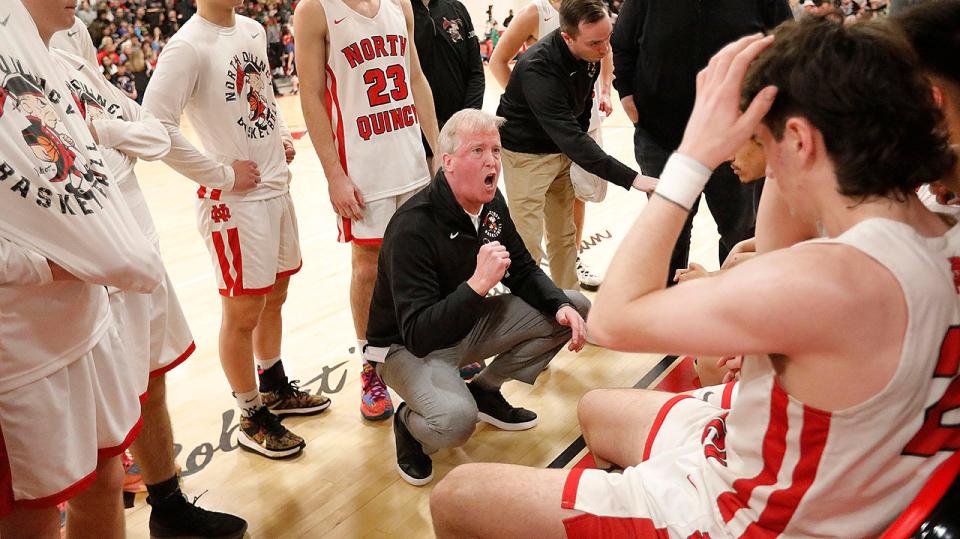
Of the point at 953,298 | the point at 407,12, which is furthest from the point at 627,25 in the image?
the point at 953,298

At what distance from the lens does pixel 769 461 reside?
1461 mm

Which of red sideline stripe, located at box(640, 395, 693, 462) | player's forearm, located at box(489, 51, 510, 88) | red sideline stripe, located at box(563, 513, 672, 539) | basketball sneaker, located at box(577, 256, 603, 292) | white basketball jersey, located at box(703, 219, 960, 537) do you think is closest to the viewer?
white basketball jersey, located at box(703, 219, 960, 537)

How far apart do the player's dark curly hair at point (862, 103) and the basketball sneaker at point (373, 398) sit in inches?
97.9

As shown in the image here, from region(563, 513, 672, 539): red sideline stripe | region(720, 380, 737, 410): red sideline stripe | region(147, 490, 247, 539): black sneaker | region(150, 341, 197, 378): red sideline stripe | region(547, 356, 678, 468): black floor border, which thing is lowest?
region(547, 356, 678, 468): black floor border

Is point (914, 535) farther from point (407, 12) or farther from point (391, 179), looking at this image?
point (407, 12)

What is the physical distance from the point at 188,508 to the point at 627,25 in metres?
2.86

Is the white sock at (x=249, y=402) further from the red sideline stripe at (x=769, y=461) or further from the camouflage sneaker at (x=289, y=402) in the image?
the red sideline stripe at (x=769, y=461)

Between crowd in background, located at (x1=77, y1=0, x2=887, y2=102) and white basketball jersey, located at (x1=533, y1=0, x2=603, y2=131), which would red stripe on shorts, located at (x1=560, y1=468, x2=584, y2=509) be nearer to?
white basketball jersey, located at (x1=533, y1=0, x2=603, y2=131)

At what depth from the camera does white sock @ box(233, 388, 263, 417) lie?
10.6 ft

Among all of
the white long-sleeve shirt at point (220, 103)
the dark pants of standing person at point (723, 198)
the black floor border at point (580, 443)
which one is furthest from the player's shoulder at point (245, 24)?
the black floor border at point (580, 443)

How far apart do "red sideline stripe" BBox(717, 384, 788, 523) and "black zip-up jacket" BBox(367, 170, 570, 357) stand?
133 centimetres

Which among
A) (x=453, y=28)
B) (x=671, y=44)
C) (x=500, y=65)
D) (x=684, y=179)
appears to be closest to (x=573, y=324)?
(x=671, y=44)

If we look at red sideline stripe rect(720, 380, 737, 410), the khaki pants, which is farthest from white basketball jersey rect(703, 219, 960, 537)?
the khaki pants

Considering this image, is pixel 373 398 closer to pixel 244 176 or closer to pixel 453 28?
pixel 244 176
